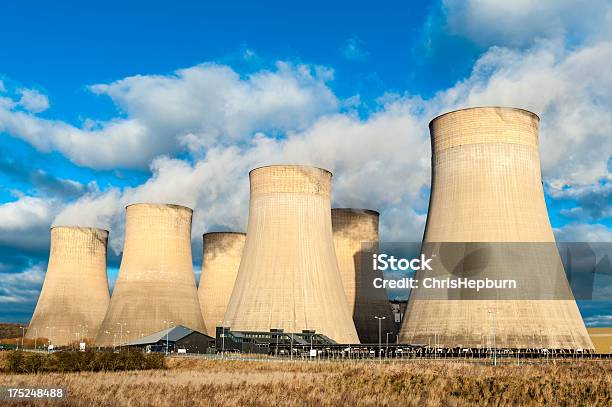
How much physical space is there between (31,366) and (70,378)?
524cm

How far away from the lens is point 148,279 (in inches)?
1800

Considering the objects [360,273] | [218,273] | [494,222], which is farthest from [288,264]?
[218,273]

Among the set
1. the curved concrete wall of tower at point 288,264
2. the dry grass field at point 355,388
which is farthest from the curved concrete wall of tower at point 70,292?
the dry grass field at point 355,388

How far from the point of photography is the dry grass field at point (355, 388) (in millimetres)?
15188

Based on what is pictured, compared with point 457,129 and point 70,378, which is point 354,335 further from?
point 70,378

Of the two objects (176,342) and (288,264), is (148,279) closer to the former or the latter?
(176,342)

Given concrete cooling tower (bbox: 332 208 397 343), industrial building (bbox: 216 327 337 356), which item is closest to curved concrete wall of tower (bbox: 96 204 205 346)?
industrial building (bbox: 216 327 337 356)

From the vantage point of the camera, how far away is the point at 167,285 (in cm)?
4634

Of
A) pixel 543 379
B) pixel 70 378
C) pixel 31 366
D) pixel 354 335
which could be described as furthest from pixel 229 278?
pixel 543 379

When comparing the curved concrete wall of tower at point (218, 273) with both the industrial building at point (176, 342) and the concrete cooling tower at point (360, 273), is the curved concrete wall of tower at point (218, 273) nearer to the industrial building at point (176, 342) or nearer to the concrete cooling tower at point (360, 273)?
the industrial building at point (176, 342)

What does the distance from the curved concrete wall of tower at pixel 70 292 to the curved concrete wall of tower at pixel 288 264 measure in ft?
60.2

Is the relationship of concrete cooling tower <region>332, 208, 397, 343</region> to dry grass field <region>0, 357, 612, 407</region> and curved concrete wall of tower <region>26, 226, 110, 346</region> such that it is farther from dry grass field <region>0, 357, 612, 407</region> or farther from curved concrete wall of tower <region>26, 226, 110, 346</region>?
dry grass field <region>0, 357, 612, 407</region>

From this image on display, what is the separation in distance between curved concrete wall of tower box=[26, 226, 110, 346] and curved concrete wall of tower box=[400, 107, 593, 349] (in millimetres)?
28457

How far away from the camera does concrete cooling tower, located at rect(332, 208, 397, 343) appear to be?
1900 inches
